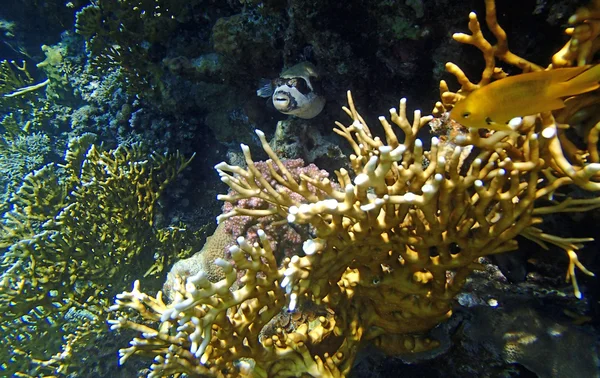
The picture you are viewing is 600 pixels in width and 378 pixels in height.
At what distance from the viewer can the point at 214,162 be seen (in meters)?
5.30

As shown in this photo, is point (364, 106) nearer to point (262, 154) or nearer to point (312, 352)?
point (262, 154)

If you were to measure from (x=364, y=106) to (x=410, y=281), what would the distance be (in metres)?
Answer: 1.87

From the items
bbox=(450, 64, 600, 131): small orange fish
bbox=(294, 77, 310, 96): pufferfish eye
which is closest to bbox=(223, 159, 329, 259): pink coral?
bbox=(294, 77, 310, 96): pufferfish eye

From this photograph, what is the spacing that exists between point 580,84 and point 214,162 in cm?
465

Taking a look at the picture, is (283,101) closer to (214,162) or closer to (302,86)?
(302,86)

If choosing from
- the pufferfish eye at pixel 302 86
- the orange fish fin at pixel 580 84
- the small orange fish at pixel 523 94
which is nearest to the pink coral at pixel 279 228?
the pufferfish eye at pixel 302 86

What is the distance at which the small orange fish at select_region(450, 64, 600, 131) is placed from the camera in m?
1.34

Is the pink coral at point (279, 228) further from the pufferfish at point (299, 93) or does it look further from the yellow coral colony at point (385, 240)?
the yellow coral colony at point (385, 240)

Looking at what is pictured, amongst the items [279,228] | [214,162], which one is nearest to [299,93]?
[279,228]

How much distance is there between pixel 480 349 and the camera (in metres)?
2.32

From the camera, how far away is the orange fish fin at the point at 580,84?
4.24 ft

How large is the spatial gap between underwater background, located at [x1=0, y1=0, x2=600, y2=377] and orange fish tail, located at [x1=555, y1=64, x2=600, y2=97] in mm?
794

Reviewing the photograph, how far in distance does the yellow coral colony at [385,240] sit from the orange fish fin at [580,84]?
0.75 ft

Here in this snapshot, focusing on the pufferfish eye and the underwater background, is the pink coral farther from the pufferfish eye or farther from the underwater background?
the pufferfish eye
